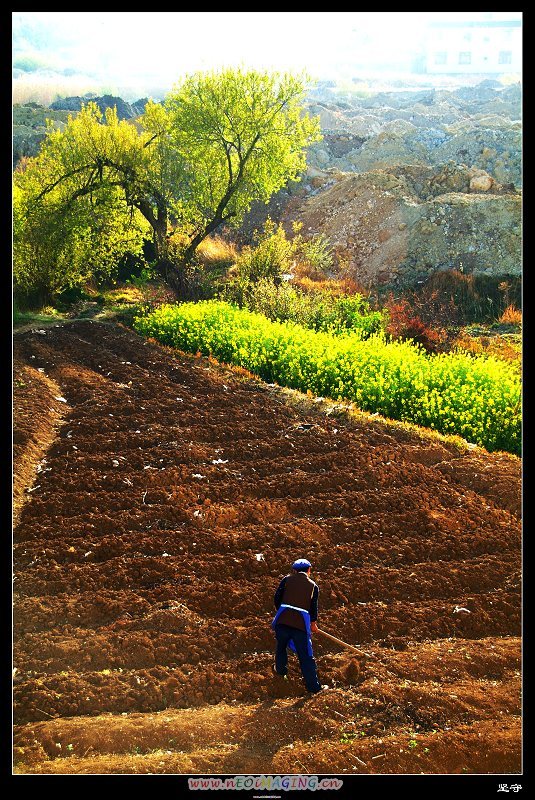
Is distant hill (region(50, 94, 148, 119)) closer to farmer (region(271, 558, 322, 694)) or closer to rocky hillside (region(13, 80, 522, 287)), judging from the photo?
rocky hillside (region(13, 80, 522, 287))

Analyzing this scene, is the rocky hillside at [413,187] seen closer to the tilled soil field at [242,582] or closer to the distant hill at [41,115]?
the distant hill at [41,115]

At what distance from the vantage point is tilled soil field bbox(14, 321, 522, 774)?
202 inches

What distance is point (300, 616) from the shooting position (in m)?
5.23

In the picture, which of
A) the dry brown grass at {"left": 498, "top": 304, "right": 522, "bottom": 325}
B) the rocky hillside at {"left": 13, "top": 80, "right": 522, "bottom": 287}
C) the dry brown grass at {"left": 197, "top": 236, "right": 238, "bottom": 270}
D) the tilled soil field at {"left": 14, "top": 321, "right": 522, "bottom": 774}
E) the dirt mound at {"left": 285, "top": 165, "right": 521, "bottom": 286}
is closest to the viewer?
the tilled soil field at {"left": 14, "top": 321, "right": 522, "bottom": 774}

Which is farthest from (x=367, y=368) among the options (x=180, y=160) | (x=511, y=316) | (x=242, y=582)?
(x=180, y=160)

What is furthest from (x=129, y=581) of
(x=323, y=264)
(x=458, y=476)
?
(x=323, y=264)

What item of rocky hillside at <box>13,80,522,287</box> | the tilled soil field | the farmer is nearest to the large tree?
rocky hillside at <box>13,80,522,287</box>

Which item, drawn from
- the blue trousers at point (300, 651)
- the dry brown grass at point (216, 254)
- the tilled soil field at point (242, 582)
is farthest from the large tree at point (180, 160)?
the blue trousers at point (300, 651)

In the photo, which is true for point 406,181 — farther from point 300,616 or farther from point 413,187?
point 300,616

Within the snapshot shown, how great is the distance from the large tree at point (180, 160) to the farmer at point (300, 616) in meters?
6.54

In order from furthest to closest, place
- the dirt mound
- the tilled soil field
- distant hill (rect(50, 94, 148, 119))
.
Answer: the dirt mound
distant hill (rect(50, 94, 148, 119))
the tilled soil field

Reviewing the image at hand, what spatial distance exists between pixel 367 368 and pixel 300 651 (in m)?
4.88

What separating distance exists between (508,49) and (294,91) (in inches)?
164

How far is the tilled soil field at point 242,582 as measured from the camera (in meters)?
5.13
